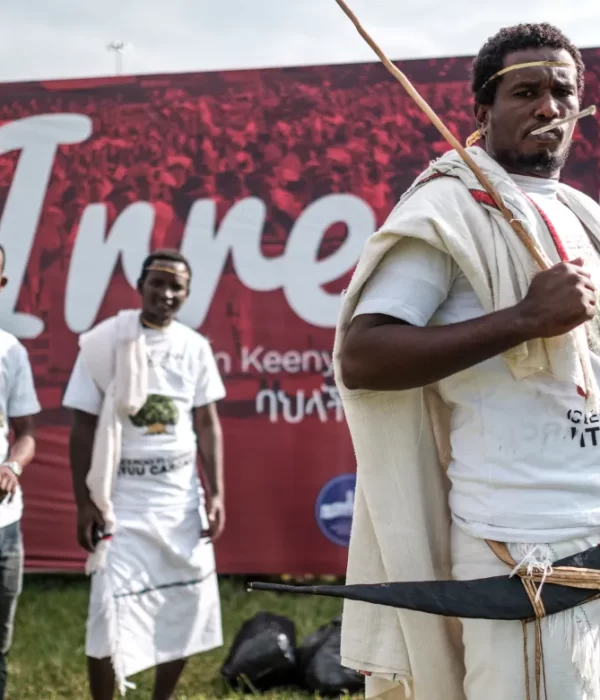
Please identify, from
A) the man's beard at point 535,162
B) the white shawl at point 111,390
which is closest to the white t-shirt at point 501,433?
the man's beard at point 535,162

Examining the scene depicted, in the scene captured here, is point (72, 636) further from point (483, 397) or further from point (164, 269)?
point (483, 397)

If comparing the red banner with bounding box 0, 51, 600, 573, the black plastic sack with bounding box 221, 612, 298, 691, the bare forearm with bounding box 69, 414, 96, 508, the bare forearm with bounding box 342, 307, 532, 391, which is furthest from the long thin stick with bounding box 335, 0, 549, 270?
the red banner with bounding box 0, 51, 600, 573

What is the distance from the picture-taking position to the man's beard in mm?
1798

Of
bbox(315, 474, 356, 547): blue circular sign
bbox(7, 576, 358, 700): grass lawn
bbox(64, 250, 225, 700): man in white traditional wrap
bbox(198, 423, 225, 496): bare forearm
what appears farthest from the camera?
bbox(315, 474, 356, 547): blue circular sign

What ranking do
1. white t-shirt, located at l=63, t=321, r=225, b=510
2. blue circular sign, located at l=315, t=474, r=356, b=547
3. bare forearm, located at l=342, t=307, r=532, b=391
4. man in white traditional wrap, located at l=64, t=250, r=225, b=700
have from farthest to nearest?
blue circular sign, located at l=315, t=474, r=356, b=547 → white t-shirt, located at l=63, t=321, r=225, b=510 → man in white traditional wrap, located at l=64, t=250, r=225, b=700 → bare forearm, located at l=342, t=307, r=532, b=391

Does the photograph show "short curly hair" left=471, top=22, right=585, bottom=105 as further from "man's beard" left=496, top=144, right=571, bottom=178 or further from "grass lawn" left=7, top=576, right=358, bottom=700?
"grass lawn" left=7, top=576, right=358, bottom=700

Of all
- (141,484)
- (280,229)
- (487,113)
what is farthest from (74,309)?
(487,113)

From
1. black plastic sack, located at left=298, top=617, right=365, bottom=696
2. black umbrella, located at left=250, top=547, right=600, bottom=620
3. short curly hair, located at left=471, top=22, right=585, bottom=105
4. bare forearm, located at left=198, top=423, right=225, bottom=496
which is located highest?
short curly hair, located at left=471, top=22, right=585, bottom=105

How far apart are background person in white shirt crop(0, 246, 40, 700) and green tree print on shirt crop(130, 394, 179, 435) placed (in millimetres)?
552

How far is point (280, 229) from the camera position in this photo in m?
5.58

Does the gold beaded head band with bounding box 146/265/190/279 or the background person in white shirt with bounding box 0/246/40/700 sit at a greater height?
the gold beaded head band with bounding box 146/265/190/279

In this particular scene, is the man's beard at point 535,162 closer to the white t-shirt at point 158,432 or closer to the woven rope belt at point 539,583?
the woven rope belt at point 539,583

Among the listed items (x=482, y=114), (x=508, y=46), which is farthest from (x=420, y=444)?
(x=508, y=46)

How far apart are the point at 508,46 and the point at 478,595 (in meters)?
0.98
